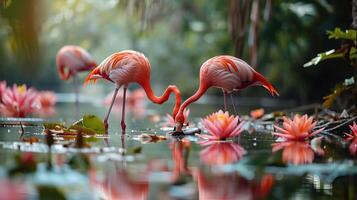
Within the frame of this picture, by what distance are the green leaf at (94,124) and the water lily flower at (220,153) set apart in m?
0.72

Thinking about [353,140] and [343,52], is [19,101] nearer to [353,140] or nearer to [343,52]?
[343,52]

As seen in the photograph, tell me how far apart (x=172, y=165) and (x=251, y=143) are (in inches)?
40.1

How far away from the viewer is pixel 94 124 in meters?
3.36

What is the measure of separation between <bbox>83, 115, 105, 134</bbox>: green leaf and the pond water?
459 mm

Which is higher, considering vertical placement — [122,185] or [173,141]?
[173,141]

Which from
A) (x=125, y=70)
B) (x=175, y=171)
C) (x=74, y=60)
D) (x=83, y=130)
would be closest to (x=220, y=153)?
(x=175, y=171)

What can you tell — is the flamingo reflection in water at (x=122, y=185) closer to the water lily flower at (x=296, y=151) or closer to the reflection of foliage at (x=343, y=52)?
the water lily flower at (x=296, y=151)

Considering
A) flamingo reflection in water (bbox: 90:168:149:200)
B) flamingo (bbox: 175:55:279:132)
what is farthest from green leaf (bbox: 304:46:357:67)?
flamingo reflection in water (bbox: 90:168:149:200)

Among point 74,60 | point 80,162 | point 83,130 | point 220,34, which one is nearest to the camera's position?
point 80,162

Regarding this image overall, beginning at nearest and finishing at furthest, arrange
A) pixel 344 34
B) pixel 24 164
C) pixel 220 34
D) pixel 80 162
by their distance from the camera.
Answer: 1. pixel 24 164
2. pixel 80 162
3. pixel 344 34
4. pixel 220 34

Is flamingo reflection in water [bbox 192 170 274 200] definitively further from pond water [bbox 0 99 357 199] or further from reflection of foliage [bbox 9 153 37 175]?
reflection of foliage [bbox 9 153 37 175]

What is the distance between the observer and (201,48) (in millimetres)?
13242

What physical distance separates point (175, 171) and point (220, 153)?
565 mm

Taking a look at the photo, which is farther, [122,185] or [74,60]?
[74,60]
